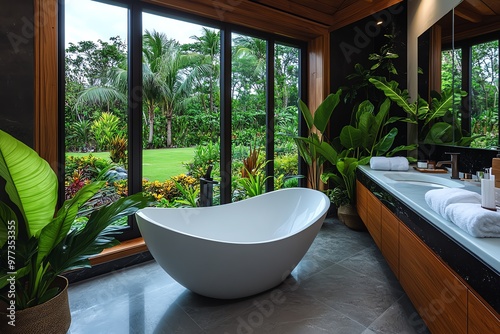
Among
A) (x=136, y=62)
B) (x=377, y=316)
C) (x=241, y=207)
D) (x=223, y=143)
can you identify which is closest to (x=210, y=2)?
(x=136, y=62)

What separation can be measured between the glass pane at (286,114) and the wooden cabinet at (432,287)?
1.83 metres

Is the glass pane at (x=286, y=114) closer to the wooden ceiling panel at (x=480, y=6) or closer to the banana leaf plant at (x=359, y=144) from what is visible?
the banana leaf plant at (x=359, y=144)

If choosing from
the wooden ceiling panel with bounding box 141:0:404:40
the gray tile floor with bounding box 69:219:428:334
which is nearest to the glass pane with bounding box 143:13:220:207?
the wooden ceiling panel with bounding box 141:0:404:40

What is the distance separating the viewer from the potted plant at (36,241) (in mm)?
1404

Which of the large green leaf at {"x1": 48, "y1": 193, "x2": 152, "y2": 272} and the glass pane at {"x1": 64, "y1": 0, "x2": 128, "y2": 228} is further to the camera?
the glass pane at {"x1": 64, "y1": 0, "x2": 128, "y2": 228}

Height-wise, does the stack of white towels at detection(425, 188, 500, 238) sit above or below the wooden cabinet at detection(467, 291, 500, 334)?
above

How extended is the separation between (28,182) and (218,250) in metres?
1.05

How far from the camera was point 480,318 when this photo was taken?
3.04 feet

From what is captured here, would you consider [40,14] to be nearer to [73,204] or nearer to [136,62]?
[136,62]

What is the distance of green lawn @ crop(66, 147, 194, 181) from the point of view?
2.84 meters

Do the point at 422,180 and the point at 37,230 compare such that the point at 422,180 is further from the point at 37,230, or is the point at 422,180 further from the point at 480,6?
the point at 37,230

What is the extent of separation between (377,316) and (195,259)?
4.00ft

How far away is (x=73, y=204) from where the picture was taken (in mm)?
1532

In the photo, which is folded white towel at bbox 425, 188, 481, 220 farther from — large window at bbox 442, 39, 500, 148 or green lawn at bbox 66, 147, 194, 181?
green lawn at bbox 66, 147, 194, 181
